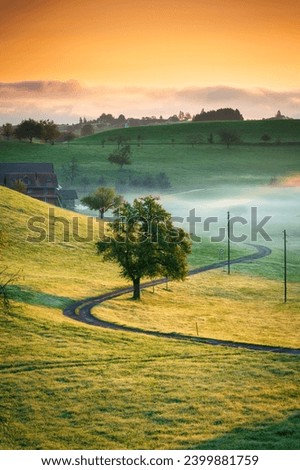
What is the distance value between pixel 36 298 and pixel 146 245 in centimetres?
1847

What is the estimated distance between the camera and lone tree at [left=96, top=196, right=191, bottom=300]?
278 feet

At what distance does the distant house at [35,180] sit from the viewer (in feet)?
538

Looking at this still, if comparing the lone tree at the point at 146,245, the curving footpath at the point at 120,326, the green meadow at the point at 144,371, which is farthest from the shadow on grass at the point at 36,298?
the lone tree at the point at 146,245

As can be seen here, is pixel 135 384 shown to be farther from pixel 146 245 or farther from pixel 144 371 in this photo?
pixel 146 245

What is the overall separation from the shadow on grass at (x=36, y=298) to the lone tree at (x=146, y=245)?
11317mm

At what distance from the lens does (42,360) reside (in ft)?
172

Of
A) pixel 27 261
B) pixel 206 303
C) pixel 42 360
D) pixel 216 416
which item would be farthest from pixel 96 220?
pixel 216 416

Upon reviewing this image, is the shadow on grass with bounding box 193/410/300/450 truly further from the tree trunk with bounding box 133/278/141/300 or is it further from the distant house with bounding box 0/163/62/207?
the distant house with bounding box 0/163/62/207

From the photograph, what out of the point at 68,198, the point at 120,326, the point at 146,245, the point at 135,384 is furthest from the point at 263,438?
the point at 68,198

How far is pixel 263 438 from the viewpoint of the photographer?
38.5 metres

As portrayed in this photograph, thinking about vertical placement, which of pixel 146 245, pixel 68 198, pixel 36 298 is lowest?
pixel 36 298

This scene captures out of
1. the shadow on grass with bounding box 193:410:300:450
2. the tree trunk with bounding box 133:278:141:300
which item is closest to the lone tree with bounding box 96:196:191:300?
the tree trunk with bounding box 133:278:141:300

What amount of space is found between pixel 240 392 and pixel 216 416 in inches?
207
